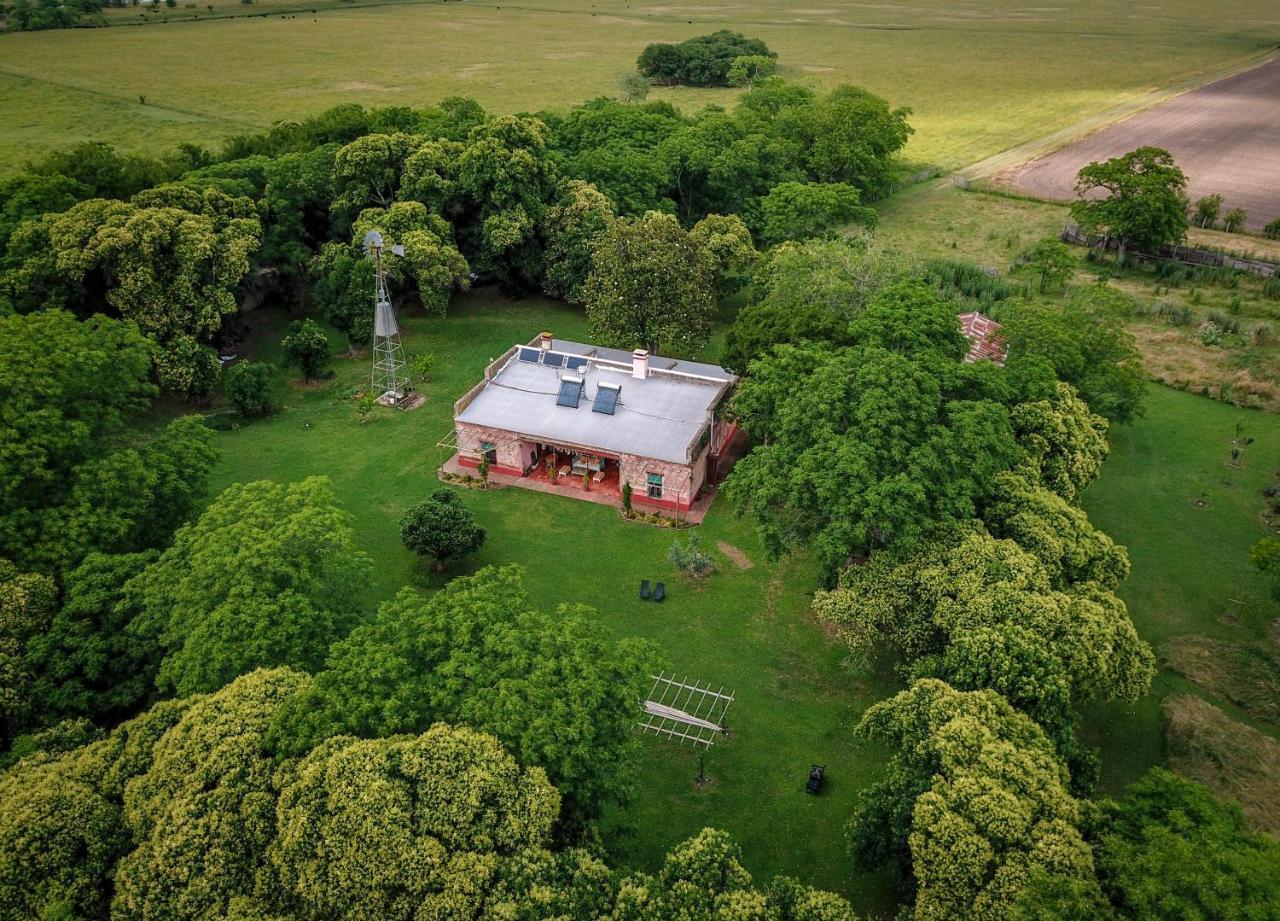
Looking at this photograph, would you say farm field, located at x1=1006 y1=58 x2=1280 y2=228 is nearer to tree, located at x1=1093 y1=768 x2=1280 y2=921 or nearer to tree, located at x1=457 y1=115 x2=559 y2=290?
tree, located at x1=457 y1=115 x2=559 y2=290

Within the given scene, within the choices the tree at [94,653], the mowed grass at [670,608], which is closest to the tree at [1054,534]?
the mowed grass at [670,608]

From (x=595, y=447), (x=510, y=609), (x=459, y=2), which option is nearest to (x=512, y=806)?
(x=510, y=609)

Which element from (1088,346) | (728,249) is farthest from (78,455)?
(1088,346)

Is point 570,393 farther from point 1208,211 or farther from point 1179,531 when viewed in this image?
point 1208,211

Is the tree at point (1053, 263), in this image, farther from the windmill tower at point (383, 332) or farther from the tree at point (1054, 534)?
the windmill tower at point (383, 332)

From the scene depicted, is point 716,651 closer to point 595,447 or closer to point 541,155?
point 595,447
